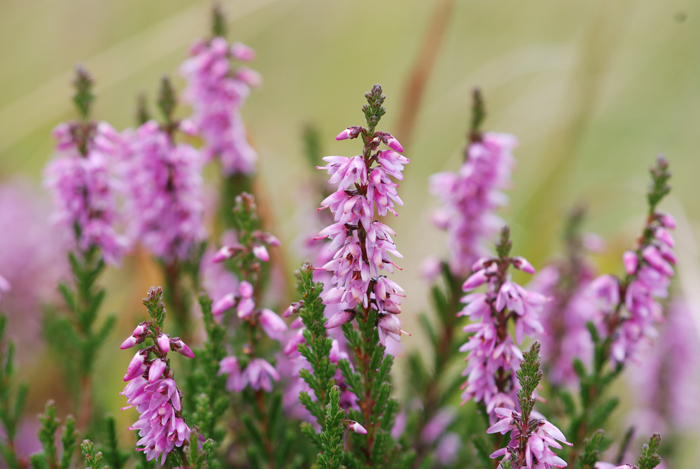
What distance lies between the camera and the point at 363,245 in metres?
1.42

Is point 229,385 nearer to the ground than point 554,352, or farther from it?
nearer to the ground

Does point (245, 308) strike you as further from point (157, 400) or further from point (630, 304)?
point (630, 304)

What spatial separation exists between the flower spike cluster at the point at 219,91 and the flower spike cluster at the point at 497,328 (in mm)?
1761

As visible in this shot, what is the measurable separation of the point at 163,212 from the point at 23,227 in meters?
3.02

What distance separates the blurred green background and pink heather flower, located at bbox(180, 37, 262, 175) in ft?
1.91

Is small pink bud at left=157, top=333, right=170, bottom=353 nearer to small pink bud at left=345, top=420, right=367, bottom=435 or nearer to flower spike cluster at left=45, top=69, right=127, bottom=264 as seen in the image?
small pink bud at left=345, top=420, right=367, bottom=435

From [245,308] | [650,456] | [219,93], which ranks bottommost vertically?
[650,456]

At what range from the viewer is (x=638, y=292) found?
199 cm

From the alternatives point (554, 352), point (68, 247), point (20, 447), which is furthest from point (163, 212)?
point (554, 352)

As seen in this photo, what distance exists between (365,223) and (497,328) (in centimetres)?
56

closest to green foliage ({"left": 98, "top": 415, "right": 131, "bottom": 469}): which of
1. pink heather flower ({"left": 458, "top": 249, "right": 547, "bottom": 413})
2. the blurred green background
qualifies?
pink heather flower ({"left": 458, "top": 249, "right": 547, "bottom": 413})

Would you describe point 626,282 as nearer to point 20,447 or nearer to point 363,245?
point 363,245

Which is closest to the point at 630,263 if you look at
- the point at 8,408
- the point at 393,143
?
the point at 393,143

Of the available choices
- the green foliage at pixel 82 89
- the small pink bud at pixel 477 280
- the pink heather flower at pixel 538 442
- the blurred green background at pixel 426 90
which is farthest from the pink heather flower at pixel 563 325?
the green foliage at pixel 82 89
